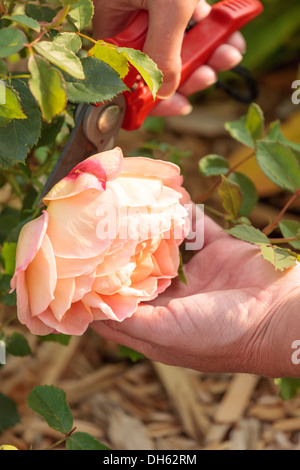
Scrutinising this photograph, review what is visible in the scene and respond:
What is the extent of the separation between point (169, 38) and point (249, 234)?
0.27 m

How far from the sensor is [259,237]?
0.71 metres

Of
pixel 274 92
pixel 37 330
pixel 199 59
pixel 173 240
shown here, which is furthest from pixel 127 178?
pixel 274 92

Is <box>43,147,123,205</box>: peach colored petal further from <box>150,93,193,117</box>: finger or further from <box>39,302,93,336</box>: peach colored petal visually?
<box>150,93,193,117</box>: finger

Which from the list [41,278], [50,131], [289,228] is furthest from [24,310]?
[289,228]

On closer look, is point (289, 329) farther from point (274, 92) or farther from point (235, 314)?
point (274, 92)

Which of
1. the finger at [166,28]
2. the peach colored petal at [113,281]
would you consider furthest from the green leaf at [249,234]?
the finger at [166,28]

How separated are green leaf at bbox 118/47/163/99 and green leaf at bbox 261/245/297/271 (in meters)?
0.23

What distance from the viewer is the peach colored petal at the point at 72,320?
0.63m

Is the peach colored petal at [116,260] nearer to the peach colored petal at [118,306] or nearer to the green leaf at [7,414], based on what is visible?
the peach colored petal at [118,306]

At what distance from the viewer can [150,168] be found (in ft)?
2.15

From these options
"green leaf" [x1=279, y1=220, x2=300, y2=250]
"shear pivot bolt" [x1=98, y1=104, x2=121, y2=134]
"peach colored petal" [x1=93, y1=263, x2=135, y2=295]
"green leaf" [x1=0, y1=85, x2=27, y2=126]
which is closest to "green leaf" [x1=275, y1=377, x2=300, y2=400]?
"green leaf" [x1=279, y1=220, x2=300, y2=250]

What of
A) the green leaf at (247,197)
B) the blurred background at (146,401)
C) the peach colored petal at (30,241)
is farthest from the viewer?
the blurred background at (146,401)

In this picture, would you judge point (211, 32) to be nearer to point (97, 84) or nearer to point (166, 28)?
point (166, 28)

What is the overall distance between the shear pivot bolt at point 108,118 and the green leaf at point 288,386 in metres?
0.43
